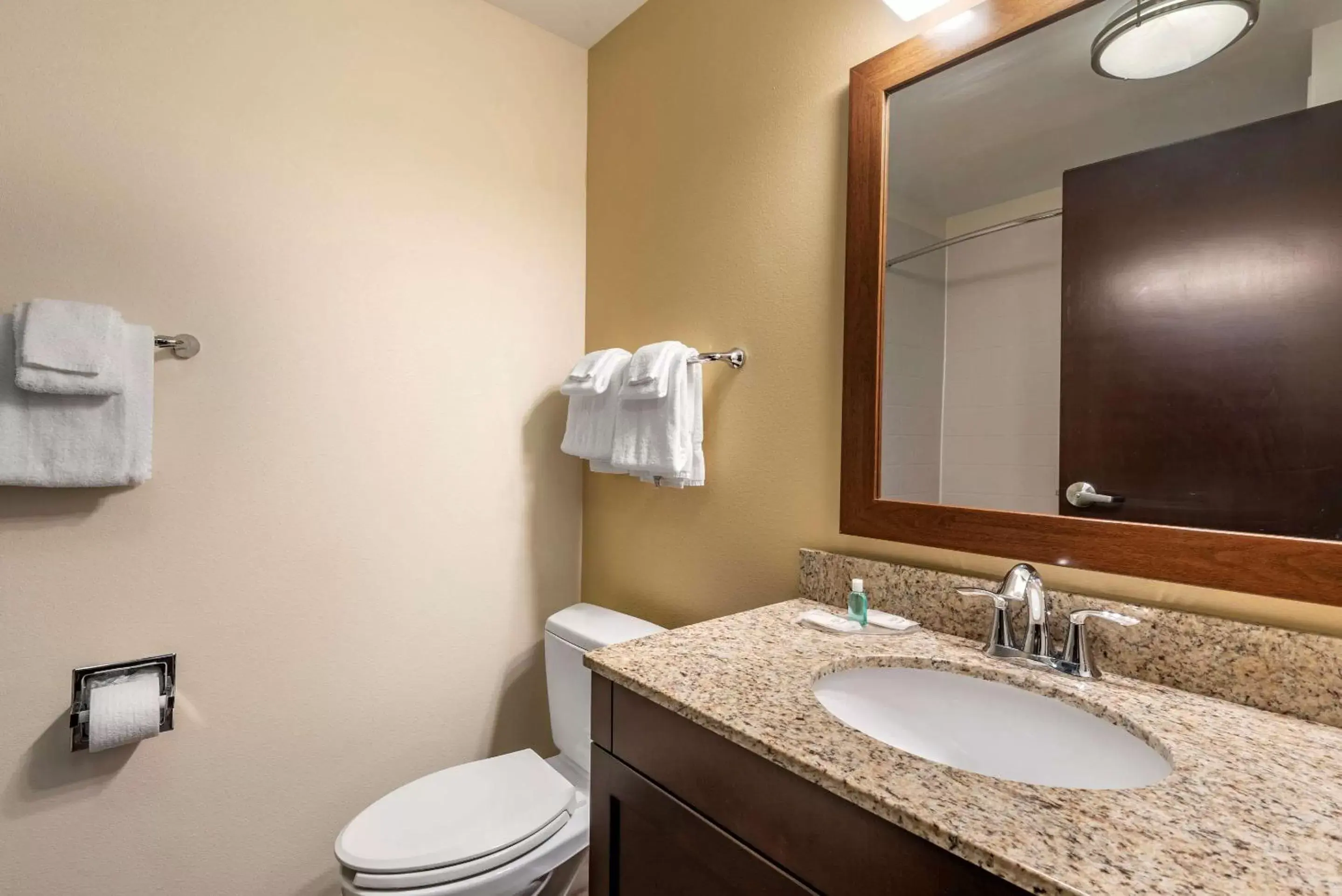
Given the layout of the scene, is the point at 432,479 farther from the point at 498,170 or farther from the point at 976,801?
the point at 976,801

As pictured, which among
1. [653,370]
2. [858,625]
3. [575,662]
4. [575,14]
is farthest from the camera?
[575,14]

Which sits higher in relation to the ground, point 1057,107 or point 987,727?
point 1057,107

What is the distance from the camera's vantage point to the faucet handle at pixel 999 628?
931 mm

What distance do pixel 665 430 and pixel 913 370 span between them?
1.75ft

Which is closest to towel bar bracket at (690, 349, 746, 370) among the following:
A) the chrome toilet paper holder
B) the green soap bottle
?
the green soap bottle

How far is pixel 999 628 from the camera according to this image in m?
0.94

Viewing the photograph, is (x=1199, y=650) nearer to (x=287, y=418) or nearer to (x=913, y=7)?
(x=913, y=7)

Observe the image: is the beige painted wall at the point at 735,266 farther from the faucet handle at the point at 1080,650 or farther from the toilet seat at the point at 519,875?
the toilet seat at the point at 519,875

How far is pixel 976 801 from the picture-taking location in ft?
1.84

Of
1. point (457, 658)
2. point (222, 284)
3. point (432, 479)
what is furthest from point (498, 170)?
point (457, 658)

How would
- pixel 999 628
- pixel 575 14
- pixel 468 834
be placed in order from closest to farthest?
pixel 999 628
pixel 468 834
pixel 575 14

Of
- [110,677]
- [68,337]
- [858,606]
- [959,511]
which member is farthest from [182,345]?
[959,511]

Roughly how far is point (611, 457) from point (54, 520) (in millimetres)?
1071

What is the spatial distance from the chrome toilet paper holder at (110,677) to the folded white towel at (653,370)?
43.3 inches
